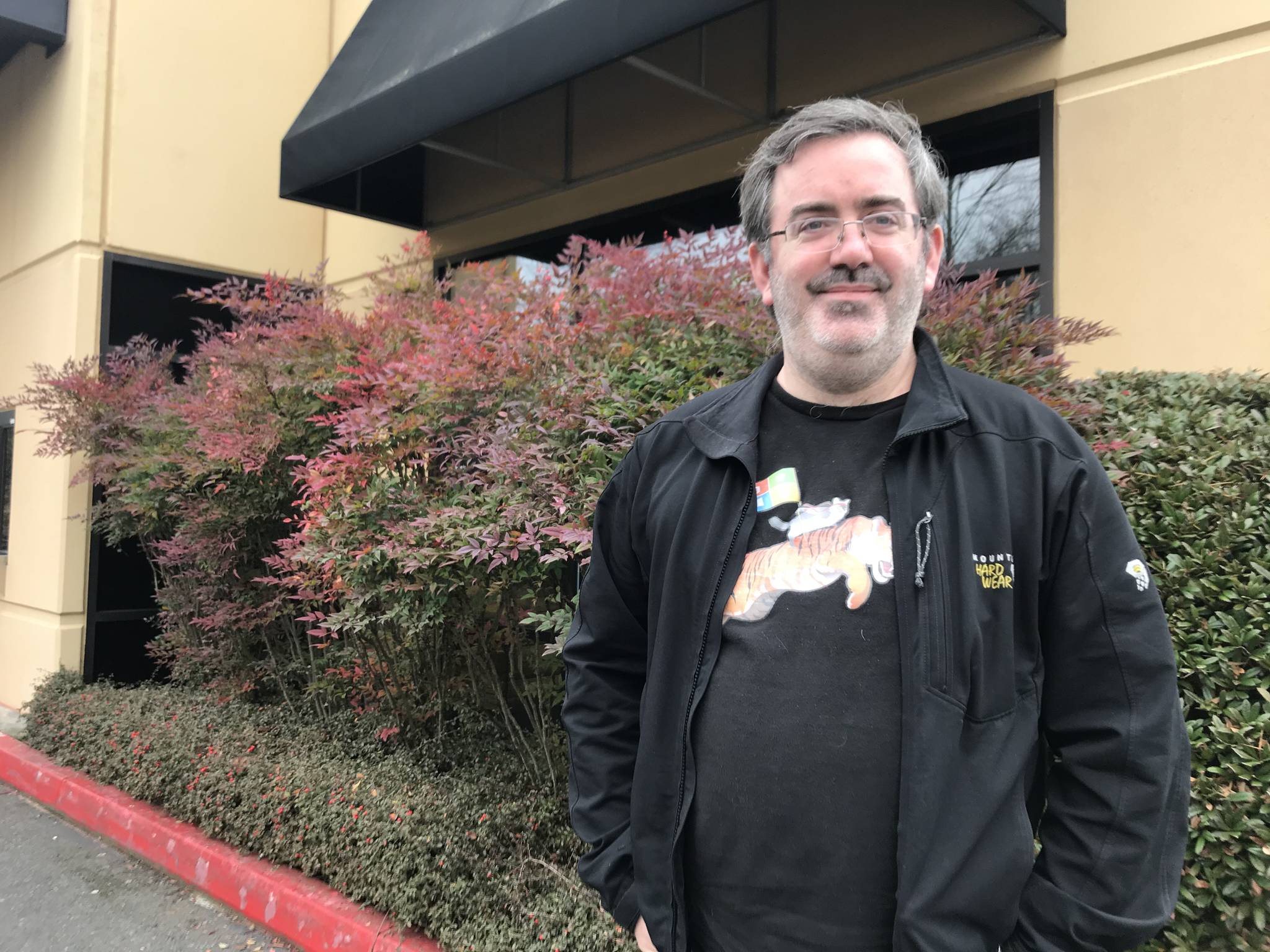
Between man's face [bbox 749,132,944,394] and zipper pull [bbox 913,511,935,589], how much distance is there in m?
0.29

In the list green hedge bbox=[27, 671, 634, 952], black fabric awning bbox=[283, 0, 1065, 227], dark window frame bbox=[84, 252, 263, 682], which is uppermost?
black fabric awning bbox=[283, 0, 1065, 227]

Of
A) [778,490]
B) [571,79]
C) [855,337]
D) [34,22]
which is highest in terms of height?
[34,22]

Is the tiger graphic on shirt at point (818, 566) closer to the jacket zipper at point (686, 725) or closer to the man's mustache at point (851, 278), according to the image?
the jacket zipper at point (686, 725)

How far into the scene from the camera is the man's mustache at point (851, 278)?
5.10ft

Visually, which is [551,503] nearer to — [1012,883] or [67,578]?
[1012,883]

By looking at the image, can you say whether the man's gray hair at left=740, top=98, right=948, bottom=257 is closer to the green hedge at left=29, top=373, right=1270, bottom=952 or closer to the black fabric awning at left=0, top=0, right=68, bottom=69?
the green hedge at left=29, top=373, right=1270, bottom=952

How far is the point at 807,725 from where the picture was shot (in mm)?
1420

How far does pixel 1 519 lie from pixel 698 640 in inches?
372

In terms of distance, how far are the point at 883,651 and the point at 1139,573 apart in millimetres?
417

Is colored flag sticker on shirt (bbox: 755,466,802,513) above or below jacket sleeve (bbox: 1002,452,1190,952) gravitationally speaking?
above

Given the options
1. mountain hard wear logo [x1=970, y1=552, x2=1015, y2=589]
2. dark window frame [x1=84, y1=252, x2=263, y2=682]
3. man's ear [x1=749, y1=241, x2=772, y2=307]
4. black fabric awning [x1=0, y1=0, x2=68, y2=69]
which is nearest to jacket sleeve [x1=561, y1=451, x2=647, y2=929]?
man's ear [x1=749, y1=241, x2=772, y2=307]

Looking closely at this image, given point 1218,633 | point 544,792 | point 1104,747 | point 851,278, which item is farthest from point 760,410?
point 544,792

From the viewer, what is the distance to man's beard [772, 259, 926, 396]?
5.06ft

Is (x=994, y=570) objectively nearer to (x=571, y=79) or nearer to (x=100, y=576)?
(x=571, y=79)
